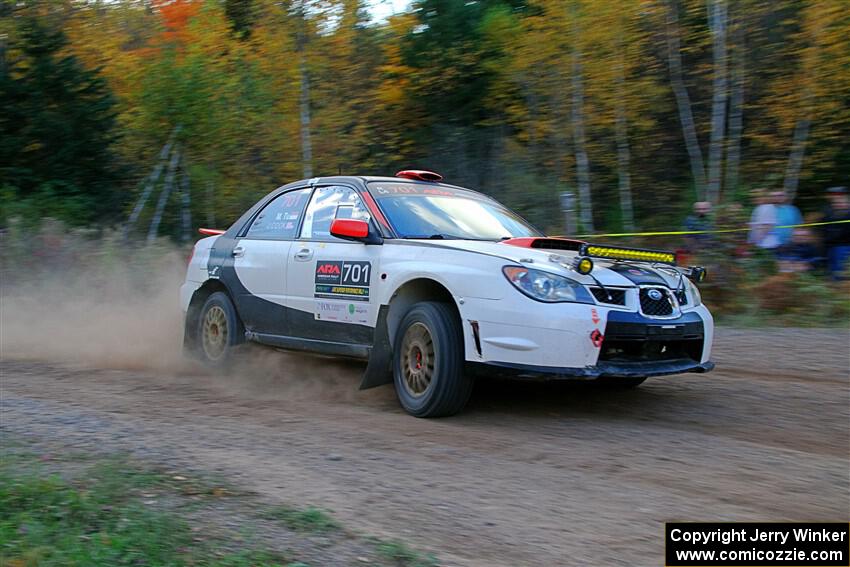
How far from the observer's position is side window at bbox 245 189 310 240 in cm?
735

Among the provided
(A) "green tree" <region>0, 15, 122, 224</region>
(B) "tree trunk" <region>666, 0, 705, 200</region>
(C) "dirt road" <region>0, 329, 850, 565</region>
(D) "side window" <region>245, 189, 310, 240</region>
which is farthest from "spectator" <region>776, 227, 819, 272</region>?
(A) "green tree" <region>0, 15, 122, 224</region>

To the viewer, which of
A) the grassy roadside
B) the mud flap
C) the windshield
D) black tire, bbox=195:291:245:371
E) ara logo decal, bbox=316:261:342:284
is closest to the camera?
the grassy roadside

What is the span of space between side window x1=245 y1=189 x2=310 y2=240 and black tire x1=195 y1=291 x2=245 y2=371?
0.72 meters

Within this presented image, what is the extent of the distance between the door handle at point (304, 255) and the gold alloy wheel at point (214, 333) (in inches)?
46.9

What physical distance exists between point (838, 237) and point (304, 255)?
25.0ft

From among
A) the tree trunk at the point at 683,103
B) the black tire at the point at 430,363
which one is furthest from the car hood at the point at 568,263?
the tree trunk at the point at 683,103

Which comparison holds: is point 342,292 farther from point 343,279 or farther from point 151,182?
point 151,182

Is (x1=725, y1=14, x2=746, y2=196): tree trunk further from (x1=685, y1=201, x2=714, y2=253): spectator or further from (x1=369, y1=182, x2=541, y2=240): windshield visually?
A: (x1=369, y1=182, x2=541, y2=240): windshield

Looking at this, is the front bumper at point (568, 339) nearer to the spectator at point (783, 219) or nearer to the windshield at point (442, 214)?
the windshield at point (442, 214)

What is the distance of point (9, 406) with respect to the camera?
6.48 meters

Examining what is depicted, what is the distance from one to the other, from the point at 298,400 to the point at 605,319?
107 inches

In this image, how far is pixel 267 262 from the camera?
7348 mm

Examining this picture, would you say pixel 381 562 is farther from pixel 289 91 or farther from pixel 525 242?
pixel 289 91

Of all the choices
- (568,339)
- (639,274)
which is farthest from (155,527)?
(639,274)
